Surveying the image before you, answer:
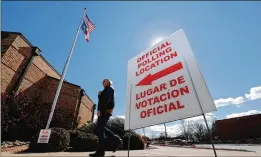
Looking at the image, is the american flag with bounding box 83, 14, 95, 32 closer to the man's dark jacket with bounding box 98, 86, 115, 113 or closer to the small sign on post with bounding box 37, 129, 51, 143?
the small sign on post with bounding box 37, 129, 51, 143

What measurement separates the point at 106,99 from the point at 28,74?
10269 millimetres

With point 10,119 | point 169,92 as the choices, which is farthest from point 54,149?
point 10,119

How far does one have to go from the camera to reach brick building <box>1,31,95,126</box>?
10094 millimetres

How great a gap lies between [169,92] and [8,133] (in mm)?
9361

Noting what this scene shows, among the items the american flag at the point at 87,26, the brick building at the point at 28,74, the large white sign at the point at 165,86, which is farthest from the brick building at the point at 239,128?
the large white sign at the point at 165,86

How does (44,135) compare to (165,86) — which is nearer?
(165,86)

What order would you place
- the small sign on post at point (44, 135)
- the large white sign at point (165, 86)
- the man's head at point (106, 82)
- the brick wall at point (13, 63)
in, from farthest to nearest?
the brick wall at point (13, 63) < the small sign on post at point (44, 135) < the man's head at point (106, 82) < the large white sign at point (165, 86)

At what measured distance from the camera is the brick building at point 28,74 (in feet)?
33.1

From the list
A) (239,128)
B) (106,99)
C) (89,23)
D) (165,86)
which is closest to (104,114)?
(106,99)

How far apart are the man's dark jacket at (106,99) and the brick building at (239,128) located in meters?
37.8

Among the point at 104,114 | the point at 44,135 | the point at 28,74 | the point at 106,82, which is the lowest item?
the point at 44,135

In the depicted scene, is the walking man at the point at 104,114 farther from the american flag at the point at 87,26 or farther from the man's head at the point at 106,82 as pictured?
the american flag at the point at 87,26

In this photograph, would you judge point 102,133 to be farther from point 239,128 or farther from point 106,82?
point 239,128

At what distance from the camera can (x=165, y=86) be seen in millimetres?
2973
